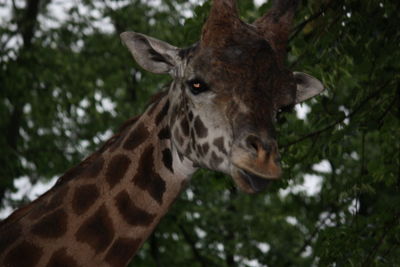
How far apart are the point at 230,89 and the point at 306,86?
3.47 feet

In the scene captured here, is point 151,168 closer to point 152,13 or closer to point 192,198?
point 192,198

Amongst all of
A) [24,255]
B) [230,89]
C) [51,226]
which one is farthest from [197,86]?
[24,255]

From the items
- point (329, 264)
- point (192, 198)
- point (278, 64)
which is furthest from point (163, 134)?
point (192, 198)

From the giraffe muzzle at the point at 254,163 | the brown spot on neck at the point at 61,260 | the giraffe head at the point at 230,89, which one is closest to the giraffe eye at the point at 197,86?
the giraffe head at the point at 230,89

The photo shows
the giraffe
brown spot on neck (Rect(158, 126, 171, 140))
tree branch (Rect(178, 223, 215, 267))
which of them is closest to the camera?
the giraffe

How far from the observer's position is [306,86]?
16.0 feet

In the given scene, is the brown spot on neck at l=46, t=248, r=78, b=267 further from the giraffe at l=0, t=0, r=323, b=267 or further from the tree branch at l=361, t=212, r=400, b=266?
the tree branch at l=361, t=212, r=400, b=266

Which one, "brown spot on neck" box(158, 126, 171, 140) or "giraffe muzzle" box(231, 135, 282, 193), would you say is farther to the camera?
"brown spot on neck" box(158, 126, 171, 140)

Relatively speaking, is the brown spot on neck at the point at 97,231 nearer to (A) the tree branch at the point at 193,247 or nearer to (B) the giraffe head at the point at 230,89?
(B) the giraffe head at the point at 230,89

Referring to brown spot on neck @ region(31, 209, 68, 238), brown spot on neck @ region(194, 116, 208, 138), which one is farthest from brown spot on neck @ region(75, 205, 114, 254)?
brown spot on neck @ region(194, 116, 208, 138)

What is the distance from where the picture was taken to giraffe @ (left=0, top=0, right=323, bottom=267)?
13.2 ft

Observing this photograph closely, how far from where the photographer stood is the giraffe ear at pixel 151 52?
4.48 metres

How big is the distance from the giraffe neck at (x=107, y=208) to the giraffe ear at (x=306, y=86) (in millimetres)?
980

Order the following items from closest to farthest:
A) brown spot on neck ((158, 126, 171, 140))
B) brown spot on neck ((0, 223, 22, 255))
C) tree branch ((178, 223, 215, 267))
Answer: brown spot on neck ((0, 223, 22, 255))
brown spot on neck ((158, 126, 171, 140))
tree branch ((178, 223, 215, 267))
